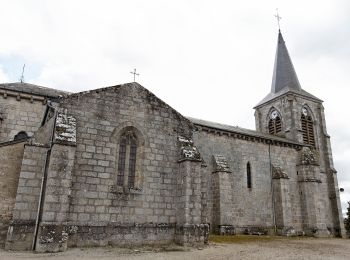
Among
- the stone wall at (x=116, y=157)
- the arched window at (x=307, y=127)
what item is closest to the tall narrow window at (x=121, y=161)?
the stone wall at (x=116, y=157)

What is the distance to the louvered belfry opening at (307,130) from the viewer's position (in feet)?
96.1

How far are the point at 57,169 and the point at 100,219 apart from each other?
8.30 feet

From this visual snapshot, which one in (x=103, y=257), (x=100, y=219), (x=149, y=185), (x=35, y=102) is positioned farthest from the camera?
(x=35, y=102)

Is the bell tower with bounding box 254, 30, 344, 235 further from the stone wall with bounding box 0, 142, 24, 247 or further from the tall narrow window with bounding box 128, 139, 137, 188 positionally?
the stone wall with bounding box 0, 142, 24, 247

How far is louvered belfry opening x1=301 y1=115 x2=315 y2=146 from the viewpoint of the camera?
1153 inches

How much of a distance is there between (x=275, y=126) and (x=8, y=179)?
25.6 m

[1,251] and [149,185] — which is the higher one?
[149,185]

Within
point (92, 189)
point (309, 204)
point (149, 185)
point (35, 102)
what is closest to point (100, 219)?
point (92, 189)

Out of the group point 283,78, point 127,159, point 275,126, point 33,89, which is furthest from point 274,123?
point 33,89

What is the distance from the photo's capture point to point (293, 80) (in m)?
32.3

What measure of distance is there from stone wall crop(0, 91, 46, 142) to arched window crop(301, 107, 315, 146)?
2315 cm

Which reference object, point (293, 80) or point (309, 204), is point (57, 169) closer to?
point (309, 204)

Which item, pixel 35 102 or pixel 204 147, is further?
pixel 204 147

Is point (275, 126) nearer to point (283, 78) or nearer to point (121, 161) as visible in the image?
point (283, 78)
